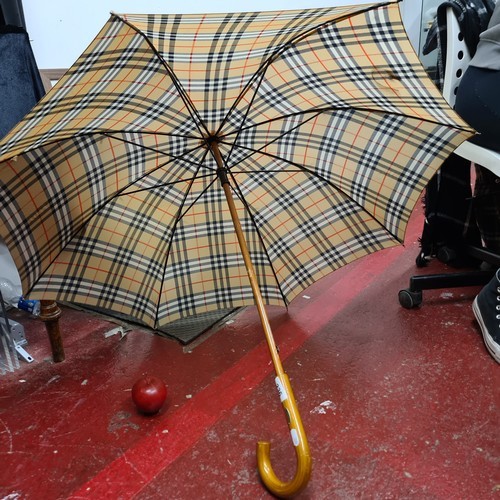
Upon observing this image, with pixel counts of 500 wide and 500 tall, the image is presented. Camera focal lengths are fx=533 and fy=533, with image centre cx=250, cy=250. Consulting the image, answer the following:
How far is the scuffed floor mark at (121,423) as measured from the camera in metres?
1.44

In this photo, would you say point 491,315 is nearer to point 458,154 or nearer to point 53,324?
point 458,154

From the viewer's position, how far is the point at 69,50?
8.80 ft

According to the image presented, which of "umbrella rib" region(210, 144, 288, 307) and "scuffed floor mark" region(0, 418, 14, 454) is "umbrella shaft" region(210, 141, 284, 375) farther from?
"scuffed floor mark" region(0, 418, 14, 454)

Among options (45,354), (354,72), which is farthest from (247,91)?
(45,354)

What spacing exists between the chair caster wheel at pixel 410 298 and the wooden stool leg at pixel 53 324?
4.01ft

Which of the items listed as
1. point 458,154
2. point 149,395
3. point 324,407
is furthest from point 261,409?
point 458,154

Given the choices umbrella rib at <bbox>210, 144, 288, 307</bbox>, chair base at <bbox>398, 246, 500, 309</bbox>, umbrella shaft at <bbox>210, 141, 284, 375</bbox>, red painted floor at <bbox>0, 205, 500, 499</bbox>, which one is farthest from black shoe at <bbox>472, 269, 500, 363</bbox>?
umbrella shaft at <bbox>210, 141, 284, 375</bbox>

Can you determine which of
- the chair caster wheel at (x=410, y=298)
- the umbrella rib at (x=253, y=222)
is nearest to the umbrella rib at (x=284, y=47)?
the umbrella rib at (x=253, y=222)

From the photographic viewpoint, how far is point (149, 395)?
4.72 feet

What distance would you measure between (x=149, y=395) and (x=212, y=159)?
67 centimetres

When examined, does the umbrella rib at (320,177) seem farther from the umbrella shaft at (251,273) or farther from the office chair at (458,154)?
the office chair at (458,154)

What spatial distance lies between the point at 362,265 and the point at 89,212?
138 centimetres

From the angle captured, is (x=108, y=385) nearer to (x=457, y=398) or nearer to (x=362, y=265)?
(x=457, y=398)

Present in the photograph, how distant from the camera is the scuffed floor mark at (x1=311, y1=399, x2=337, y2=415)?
Result: 1.47 metres
